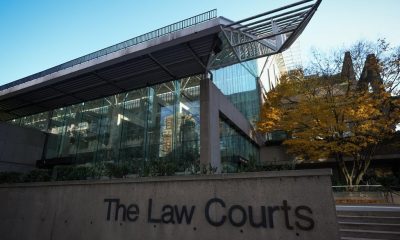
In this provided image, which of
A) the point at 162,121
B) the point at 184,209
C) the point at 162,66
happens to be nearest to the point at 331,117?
the point at 162,121

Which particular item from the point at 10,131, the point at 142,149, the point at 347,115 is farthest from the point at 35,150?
the point at 347,115

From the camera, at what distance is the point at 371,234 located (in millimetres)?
7684

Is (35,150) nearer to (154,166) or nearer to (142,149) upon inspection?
(142,149)

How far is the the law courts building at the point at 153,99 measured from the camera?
13070 millimetres

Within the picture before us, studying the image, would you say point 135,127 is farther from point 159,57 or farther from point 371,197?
point 371,197

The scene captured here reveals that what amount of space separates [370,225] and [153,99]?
14353mm

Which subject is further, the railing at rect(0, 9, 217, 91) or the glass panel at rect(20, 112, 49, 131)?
the glass panel at rect(20, 112, 49, 131)

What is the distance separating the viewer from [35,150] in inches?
922

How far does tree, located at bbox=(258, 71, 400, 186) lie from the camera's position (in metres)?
20.8

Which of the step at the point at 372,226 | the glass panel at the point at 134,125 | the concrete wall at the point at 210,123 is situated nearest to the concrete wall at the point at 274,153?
the concrete wall at the point at 210,123

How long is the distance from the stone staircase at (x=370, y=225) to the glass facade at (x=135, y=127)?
7.82 metres

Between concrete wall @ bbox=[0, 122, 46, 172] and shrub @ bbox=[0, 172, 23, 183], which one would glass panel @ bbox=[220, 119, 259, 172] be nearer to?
shrub @ bbox=[0, 172, 23, 183]

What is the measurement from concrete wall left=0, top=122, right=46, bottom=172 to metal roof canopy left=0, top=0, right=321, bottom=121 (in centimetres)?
303

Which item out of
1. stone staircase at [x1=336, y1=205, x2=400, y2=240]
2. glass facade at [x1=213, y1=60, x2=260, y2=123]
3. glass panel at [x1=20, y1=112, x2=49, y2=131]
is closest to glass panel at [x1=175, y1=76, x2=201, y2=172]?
glass facade at [x1=213, y1=60, x2=260, y2=123]
